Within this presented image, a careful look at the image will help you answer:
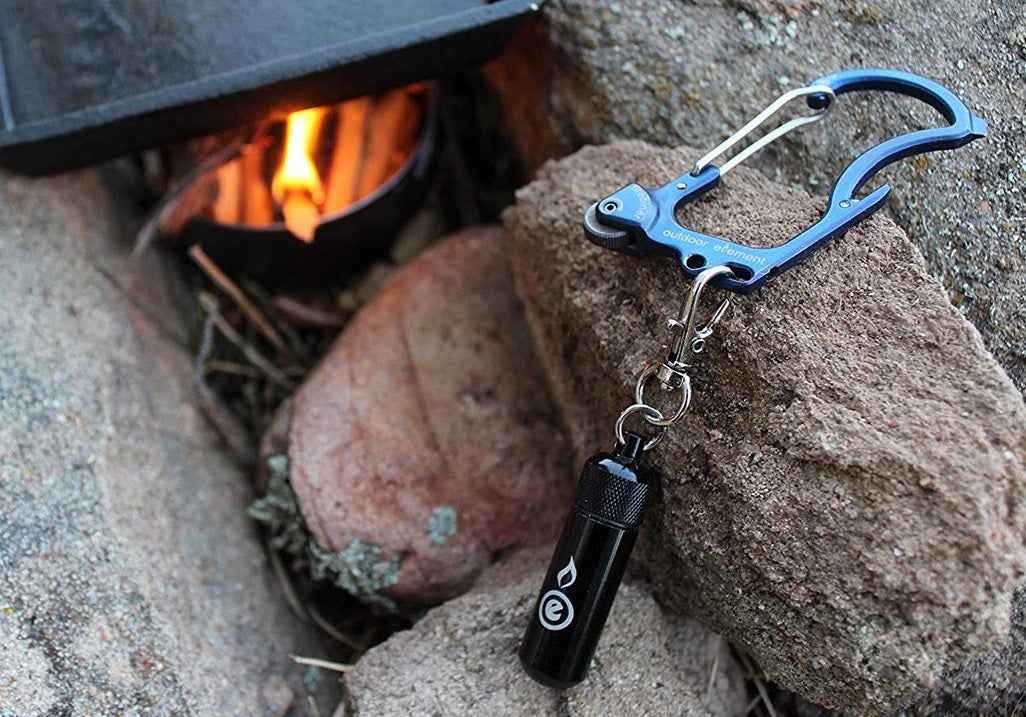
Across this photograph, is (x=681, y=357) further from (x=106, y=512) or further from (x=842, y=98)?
(x=106, y=512)

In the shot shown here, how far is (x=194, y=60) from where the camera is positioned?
1530 mm

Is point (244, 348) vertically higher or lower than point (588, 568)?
lower

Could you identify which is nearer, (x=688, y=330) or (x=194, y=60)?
(x=688, y=330)

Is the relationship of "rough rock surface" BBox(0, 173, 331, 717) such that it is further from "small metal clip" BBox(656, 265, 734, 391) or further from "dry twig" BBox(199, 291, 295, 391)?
"small metal clip" BBox(656, 265, 734, 391)

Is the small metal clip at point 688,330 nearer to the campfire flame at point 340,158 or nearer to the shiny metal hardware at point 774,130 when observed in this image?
the shiny metal hardware at point 774,130

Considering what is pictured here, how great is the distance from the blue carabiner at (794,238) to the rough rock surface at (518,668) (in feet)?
1.54

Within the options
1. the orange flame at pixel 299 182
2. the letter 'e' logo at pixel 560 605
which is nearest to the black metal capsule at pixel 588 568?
the letter 'e' logo at pixel 560 605

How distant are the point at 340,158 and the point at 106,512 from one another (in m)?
0.87

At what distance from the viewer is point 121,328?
1.64 m

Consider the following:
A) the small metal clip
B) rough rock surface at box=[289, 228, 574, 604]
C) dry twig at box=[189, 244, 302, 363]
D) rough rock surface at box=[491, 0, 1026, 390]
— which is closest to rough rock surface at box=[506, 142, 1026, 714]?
the small metal clip

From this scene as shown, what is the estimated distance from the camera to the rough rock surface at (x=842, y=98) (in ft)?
4.20

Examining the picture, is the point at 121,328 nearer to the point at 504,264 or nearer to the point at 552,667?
the point at 504,264

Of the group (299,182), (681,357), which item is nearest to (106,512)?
(299,182)

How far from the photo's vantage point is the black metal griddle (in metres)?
1.37
